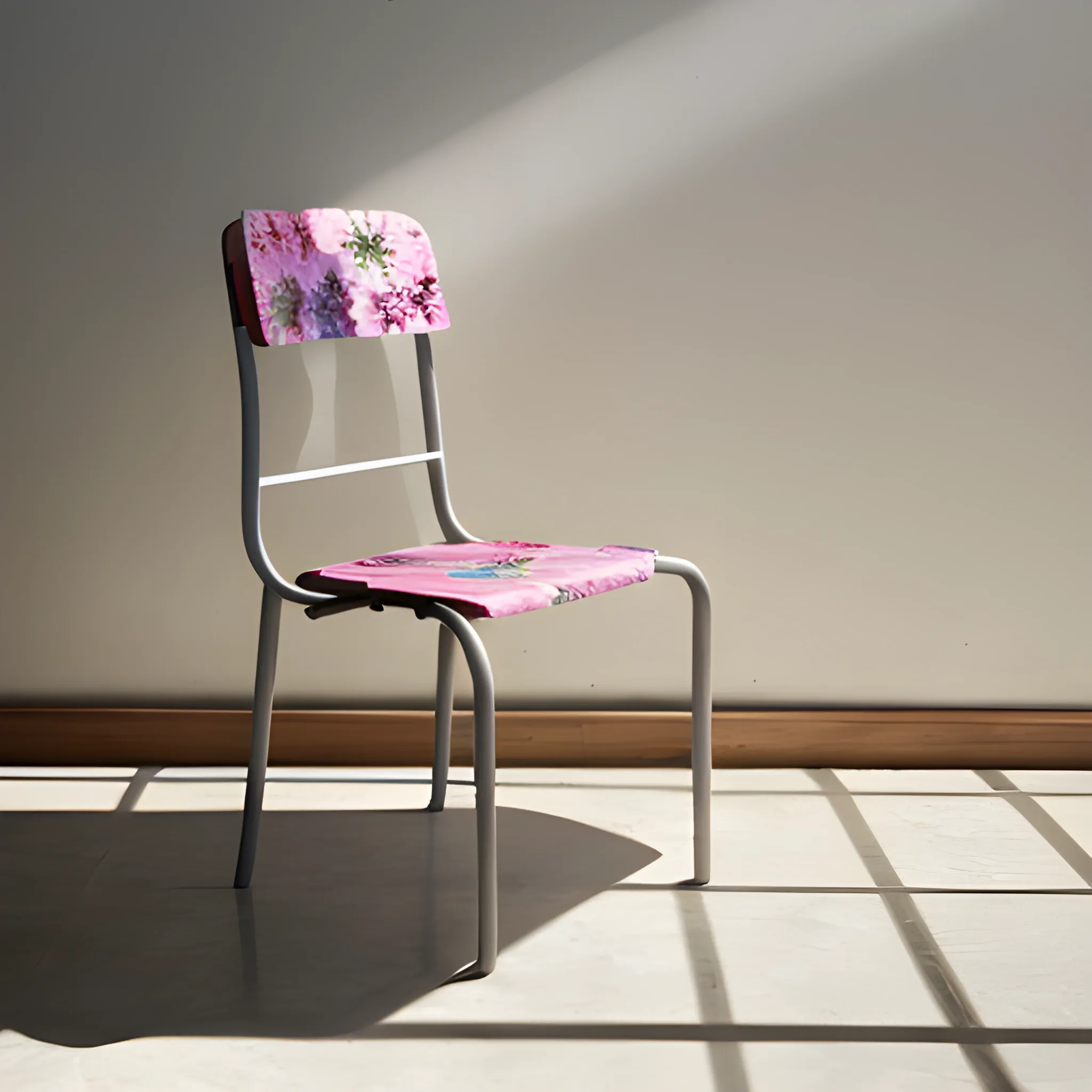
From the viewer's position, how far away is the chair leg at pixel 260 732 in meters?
1.46

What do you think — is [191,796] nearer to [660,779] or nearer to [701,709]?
[660,779]

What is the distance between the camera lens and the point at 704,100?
1.86 meters

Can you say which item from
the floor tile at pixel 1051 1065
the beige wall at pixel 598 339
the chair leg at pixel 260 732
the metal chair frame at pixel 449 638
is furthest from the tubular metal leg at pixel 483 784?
the beige wall at pixel 598 339

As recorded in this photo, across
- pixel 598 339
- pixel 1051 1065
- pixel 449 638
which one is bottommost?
pixel 1051 1065

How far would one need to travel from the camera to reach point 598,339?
6.29ft

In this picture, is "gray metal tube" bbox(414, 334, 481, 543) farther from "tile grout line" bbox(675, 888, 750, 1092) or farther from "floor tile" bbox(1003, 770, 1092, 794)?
"floor tile" bbox(1003, 770, 1092, 794)

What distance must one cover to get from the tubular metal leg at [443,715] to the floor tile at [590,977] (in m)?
0.37

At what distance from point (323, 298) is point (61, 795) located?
2.85ft

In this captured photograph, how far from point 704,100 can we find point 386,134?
48 cm

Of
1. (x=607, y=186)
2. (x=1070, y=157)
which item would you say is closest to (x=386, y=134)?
(x=607, y=186)

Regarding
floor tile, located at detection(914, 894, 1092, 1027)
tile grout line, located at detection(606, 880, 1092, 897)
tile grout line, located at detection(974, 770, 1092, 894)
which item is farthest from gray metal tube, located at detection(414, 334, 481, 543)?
tile grout line, located at detection(974, 770, 1092, 894)

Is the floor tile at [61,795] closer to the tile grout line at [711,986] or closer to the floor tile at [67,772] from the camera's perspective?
the floor tile at [67,772]

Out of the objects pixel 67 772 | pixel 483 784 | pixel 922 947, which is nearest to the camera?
pixel 483 784

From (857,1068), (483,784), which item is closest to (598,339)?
(483,784)
